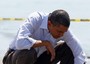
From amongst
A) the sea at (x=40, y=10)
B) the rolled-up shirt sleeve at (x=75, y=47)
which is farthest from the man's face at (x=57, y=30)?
the sea at (x=40, y=10)

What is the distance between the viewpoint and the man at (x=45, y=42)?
5.07m

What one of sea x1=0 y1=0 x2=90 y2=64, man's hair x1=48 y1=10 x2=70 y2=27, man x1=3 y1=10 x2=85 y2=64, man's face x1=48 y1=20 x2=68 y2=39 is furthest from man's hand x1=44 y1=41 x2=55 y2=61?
sea x1=0 y1=0 x2=90 y2=64

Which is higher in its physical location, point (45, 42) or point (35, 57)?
point (45, 42)

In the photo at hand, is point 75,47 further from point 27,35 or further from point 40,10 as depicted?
point 40,10

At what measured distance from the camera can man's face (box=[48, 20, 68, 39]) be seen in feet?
16.5

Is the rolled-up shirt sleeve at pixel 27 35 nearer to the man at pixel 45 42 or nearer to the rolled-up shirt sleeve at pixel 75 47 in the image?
the man at pixel 45 42

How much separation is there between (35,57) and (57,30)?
1.64 ft

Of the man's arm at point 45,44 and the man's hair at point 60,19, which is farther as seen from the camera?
the man's arm at point 45,44

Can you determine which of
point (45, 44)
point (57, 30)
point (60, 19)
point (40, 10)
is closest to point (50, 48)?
point (45, 44)

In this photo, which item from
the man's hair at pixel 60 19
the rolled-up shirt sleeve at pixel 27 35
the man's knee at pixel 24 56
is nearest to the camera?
the man's hair at pixel 60 19

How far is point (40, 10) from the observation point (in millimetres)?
10797

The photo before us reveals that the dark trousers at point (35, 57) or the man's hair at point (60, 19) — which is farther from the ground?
the man's hair at point (60, 19)

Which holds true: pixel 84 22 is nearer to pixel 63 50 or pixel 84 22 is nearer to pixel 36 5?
pixel 36 5

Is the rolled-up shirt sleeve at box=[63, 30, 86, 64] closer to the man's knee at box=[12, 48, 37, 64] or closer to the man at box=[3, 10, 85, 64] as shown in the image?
the man at box=[3, 10, 85, 64]
